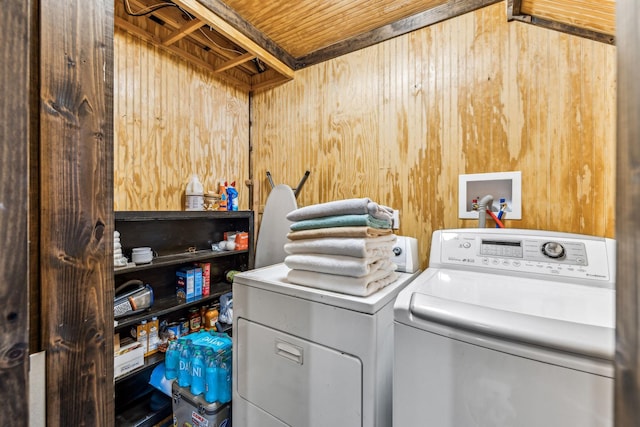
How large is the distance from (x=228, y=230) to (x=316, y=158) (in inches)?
41.0

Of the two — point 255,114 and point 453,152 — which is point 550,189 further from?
point 255,114

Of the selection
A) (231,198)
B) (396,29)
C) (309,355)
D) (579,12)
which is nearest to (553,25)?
(579,12)

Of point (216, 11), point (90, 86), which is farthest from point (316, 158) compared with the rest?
point (90, 86)

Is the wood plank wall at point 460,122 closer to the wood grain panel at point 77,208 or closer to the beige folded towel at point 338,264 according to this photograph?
the beige folded towel at point 338,264

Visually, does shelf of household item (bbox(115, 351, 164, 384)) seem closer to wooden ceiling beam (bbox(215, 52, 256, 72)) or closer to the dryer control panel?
the dryer control panel

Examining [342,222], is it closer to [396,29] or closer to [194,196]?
[194,196]

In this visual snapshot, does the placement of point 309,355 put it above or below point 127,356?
above

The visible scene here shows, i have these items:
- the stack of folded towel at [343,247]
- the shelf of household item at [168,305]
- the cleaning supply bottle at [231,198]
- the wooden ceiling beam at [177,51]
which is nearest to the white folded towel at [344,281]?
the stack of folded towel at [343,247]

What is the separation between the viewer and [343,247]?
1025 mm

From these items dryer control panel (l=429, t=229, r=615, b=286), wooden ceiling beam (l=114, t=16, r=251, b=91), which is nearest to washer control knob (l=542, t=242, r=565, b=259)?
dryer control panel (l=429, t=229, r=615, b=286)

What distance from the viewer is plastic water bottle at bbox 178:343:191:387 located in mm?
1501

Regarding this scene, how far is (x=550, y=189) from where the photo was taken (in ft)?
4.60

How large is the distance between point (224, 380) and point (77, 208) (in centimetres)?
120

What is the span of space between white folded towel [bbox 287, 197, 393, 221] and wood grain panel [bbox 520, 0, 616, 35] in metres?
1.16
